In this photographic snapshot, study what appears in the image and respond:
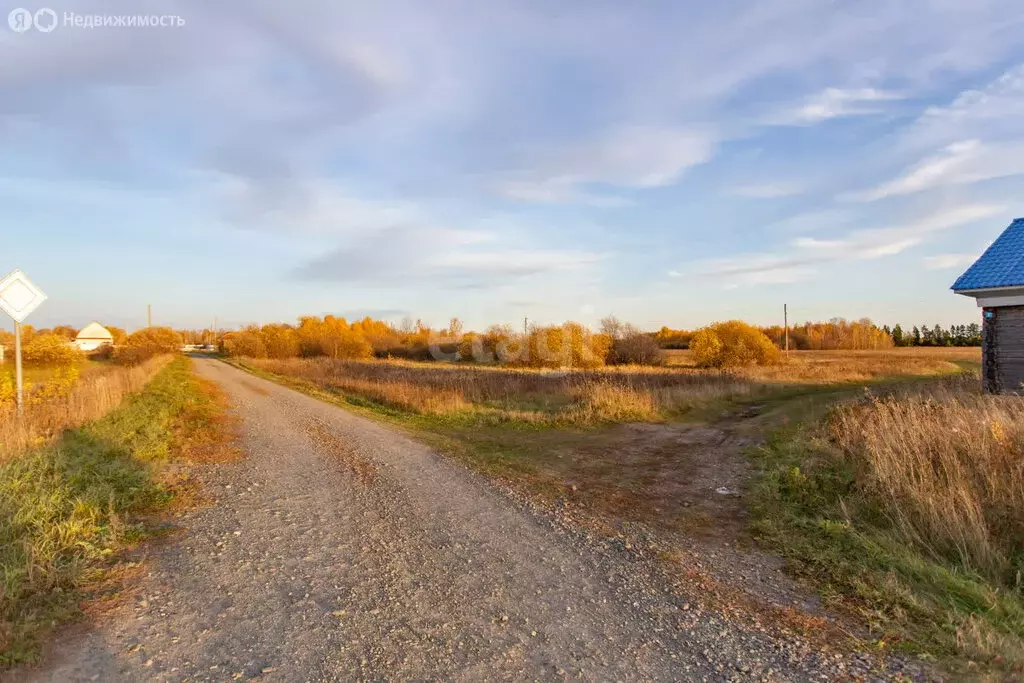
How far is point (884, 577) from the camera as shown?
4.68 metres

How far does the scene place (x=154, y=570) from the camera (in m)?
4.72

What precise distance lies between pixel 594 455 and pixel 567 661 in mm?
7043

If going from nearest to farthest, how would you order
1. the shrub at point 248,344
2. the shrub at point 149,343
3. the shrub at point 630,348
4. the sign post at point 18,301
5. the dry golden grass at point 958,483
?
1. the dry golden grass at point 958,483
2. the sign post at point 18,301
3. the shrub at point 630,348
4. the shrub at point 149,343
5. the shrub at point 248,344

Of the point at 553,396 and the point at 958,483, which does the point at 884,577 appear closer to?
the point at 958,483

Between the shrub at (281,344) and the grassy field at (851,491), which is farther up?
the shrub at (281,344)

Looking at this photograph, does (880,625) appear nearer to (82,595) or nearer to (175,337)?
(82,595)

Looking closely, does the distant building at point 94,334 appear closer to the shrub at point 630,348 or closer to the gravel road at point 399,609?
the shrub at point 630,348

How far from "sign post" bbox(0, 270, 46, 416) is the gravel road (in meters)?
6.08

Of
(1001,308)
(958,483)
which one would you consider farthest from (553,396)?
(958,483)

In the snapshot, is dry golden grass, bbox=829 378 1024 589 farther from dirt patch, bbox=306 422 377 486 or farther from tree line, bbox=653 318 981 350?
tree line, bbox=653 318 981 350

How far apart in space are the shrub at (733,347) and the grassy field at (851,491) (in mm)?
27883

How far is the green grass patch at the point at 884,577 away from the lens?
12.0 feet

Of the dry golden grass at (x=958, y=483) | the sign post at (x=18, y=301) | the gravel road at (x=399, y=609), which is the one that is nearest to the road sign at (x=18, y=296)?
the sign post at (x=18, y=301)

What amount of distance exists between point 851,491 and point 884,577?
2.57 meters
